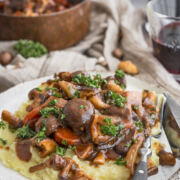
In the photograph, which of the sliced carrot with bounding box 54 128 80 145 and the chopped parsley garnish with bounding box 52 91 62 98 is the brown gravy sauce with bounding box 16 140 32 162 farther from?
the chopped parsley garnish with bounding box 52 91 62 98

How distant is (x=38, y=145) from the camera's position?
164 inches

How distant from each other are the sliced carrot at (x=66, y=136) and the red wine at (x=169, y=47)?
11.8ft

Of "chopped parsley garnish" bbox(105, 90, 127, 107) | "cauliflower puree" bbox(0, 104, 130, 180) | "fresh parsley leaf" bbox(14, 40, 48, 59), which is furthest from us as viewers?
"fresh parsley leaf" bbox(14, 40, 48, 59)

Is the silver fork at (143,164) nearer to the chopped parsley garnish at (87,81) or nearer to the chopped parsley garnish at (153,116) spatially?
the chopped parsley garnish at (153,116)

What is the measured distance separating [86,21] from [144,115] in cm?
467

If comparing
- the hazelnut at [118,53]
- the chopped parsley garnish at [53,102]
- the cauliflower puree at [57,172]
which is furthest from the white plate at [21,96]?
the hazelnut at [118,53]

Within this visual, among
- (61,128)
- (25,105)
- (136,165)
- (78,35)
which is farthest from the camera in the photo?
(78,35)

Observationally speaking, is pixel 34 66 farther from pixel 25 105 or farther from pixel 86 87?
pixel 86 87

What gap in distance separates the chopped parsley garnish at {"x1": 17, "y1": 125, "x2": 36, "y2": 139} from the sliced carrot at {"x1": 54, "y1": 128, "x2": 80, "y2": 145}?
1.32 ft

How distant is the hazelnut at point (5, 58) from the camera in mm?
7580

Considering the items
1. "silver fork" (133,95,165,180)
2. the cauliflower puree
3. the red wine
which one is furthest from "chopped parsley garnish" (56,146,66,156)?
the red wine

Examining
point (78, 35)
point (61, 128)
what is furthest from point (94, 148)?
point (78, 35)

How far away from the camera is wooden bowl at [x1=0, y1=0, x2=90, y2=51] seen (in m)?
7.68

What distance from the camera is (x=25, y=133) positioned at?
14.7 ft
